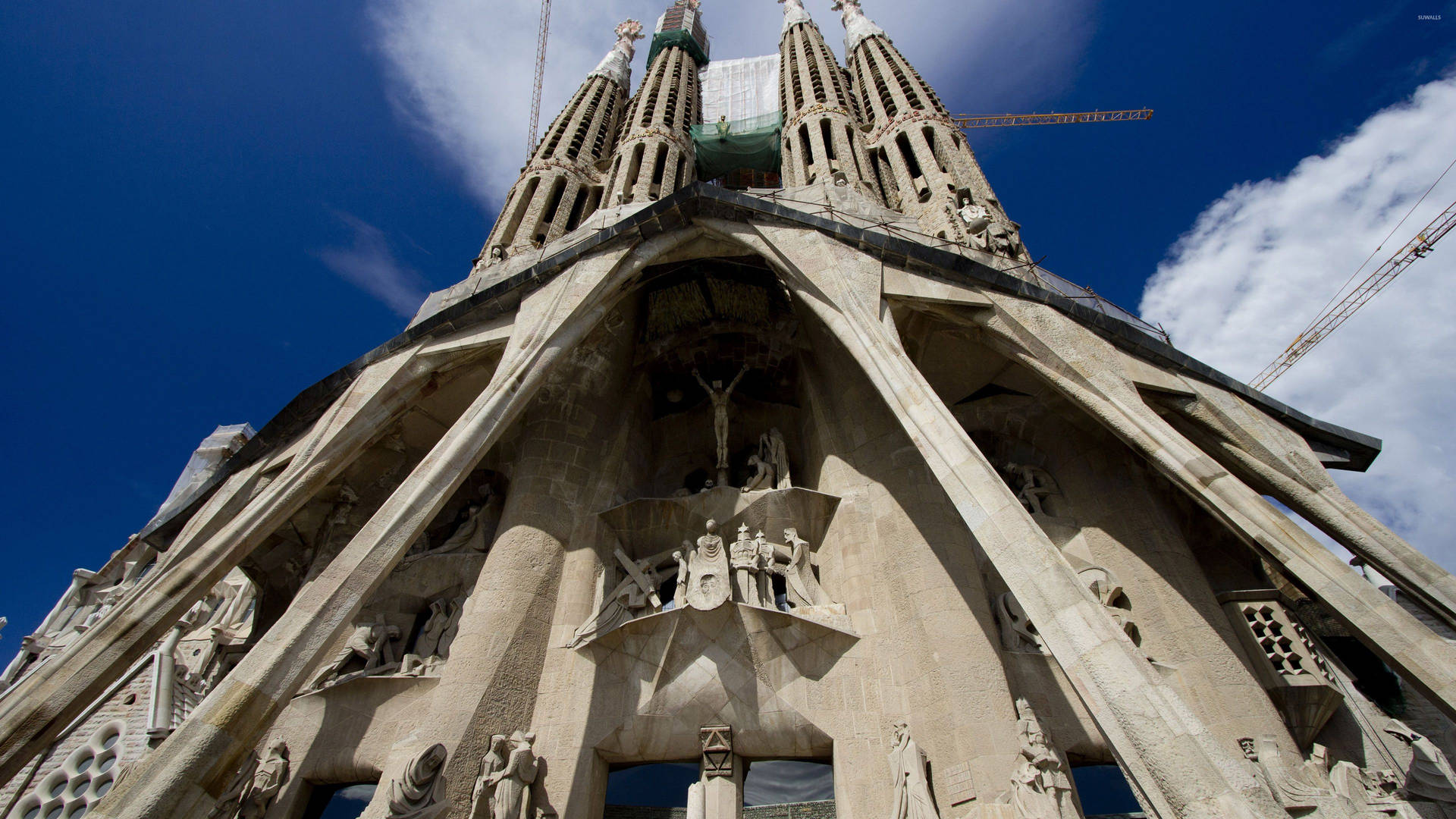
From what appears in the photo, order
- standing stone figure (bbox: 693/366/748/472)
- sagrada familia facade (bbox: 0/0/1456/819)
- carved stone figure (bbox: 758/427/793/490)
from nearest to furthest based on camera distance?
sagrada familia facade (bbox: 0/0/1456/819) → carved stone figure (bbox: 758/427/793/490) → standing stone figure (bbox: 693/366/748/472)

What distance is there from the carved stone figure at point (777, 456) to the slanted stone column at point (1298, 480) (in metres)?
4.58

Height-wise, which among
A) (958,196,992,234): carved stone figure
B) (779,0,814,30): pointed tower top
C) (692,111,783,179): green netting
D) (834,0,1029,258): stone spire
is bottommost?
(958,196,992,234): carved stone figure

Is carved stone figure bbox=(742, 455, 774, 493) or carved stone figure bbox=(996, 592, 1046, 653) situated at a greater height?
carved stone figure bbox=(742, 455, 774, 493)

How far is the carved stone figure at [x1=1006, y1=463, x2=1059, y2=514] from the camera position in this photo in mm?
9336

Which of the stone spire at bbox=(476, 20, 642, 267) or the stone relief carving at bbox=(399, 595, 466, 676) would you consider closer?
the stone relief carving at bbox=(399, 595, 466, 676)

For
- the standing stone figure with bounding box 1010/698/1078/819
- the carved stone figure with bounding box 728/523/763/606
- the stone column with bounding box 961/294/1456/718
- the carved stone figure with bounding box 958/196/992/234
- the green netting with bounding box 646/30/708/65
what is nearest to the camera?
the stone column with bounding box 961/294/1456/718

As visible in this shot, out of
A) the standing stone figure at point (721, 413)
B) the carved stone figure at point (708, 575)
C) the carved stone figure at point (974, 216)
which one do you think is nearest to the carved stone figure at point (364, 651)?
the carved stone figure at point (708, 575)

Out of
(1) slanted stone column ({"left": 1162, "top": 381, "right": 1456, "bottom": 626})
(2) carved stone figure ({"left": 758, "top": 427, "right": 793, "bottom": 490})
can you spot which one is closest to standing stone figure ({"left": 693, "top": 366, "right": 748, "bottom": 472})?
Answer: (2) carved stone figure ({"left": 758, "top": 427, "right": 793, "bottom": 490})

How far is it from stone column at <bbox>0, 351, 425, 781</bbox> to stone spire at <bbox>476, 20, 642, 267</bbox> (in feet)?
23.1

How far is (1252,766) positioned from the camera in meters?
6.48

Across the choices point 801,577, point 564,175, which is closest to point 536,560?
point 801,577

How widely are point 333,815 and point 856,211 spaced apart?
10.4m

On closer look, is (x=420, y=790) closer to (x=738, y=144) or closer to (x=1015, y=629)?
(x=1015, y=629)

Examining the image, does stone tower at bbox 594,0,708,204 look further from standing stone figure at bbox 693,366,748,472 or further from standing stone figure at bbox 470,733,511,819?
standing stone figure at bbox 470,733,511,819
